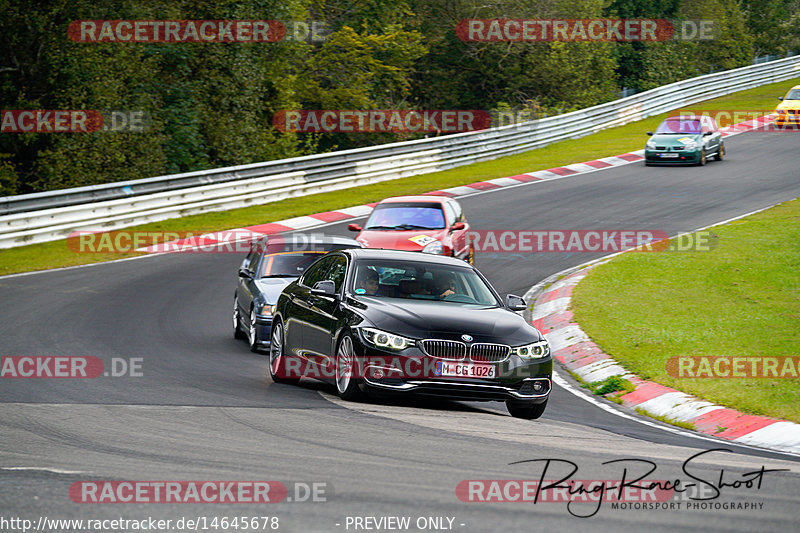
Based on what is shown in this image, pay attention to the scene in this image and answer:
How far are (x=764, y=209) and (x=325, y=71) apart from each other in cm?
2453

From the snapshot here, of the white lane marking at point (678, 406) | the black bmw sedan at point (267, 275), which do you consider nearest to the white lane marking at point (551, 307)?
the black bmw sedan at point (267, 275)

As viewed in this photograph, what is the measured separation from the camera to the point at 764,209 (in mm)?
25141

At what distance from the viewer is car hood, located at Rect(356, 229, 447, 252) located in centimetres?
1811

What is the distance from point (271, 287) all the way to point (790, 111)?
3168cm

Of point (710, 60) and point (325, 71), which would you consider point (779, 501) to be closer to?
point (325, 71)

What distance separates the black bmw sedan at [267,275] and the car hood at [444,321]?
12.7 feet

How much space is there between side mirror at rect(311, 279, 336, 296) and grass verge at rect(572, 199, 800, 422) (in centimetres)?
379

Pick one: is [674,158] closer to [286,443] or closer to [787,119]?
[787,119]

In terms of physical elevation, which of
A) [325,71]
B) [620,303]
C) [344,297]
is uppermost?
[325,71]

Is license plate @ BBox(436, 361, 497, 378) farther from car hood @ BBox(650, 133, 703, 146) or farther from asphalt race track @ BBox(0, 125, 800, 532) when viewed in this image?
car hood @ BBox(650, 133, 703, 146)

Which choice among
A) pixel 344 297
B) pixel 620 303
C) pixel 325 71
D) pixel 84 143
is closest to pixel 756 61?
pixel 325 71

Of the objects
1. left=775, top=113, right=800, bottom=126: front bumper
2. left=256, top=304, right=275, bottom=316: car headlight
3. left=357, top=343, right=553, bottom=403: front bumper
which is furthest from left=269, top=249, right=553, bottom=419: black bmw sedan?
left=775, top=113, right=800, bottom=126: front bumper

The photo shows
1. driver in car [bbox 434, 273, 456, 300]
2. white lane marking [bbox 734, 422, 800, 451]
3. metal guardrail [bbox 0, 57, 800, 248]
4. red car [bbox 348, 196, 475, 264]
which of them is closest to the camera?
white lane marking [bbox 734, 422, 800, 451]

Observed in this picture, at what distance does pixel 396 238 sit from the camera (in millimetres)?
18312
